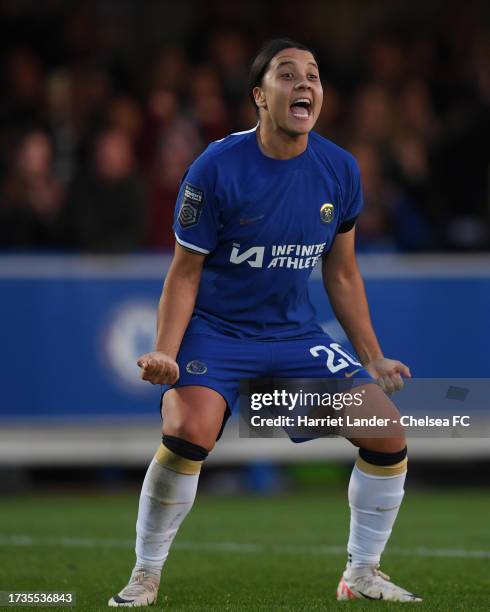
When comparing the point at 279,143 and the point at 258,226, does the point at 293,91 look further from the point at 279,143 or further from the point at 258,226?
the point at 258,226

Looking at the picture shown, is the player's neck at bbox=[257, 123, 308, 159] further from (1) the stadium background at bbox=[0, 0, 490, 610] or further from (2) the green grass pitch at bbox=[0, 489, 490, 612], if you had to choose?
(1) the stadium background at bbox=[0, 0, 490, 610]

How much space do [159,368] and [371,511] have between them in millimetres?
1144

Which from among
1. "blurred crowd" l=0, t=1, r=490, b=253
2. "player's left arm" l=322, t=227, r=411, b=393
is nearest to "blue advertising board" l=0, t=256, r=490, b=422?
"blurred crowd" l=0, t=1, r=490, b=253

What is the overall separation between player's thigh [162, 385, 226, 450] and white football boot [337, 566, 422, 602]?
0.90 m

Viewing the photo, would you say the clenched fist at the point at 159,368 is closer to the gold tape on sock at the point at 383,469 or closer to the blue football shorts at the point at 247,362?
the blue football shorts at the point at 247,362

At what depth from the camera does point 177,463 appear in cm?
587

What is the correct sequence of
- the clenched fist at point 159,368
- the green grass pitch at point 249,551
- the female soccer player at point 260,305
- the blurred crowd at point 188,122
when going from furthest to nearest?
the blurred crowd at point 188,122 → the green grass pitch at point 249,551 → the female soccer player at point 260,305 → the clenched fist at point 159,368

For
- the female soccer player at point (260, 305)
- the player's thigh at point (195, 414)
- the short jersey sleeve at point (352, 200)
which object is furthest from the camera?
the short jersey sleeve at point (352, 200)

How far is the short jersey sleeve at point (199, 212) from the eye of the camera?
235 inches

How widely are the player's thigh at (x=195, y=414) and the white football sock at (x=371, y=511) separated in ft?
2.26

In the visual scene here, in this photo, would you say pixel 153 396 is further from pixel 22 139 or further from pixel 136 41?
pixel 136 41

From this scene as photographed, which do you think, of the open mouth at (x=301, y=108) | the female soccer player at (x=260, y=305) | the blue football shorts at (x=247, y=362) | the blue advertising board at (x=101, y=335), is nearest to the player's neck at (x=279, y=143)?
the female soccer player at (x=260, y=305)

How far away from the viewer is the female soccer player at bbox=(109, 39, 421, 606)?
5918mm

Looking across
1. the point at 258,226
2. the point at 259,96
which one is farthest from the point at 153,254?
the point at 258,226
